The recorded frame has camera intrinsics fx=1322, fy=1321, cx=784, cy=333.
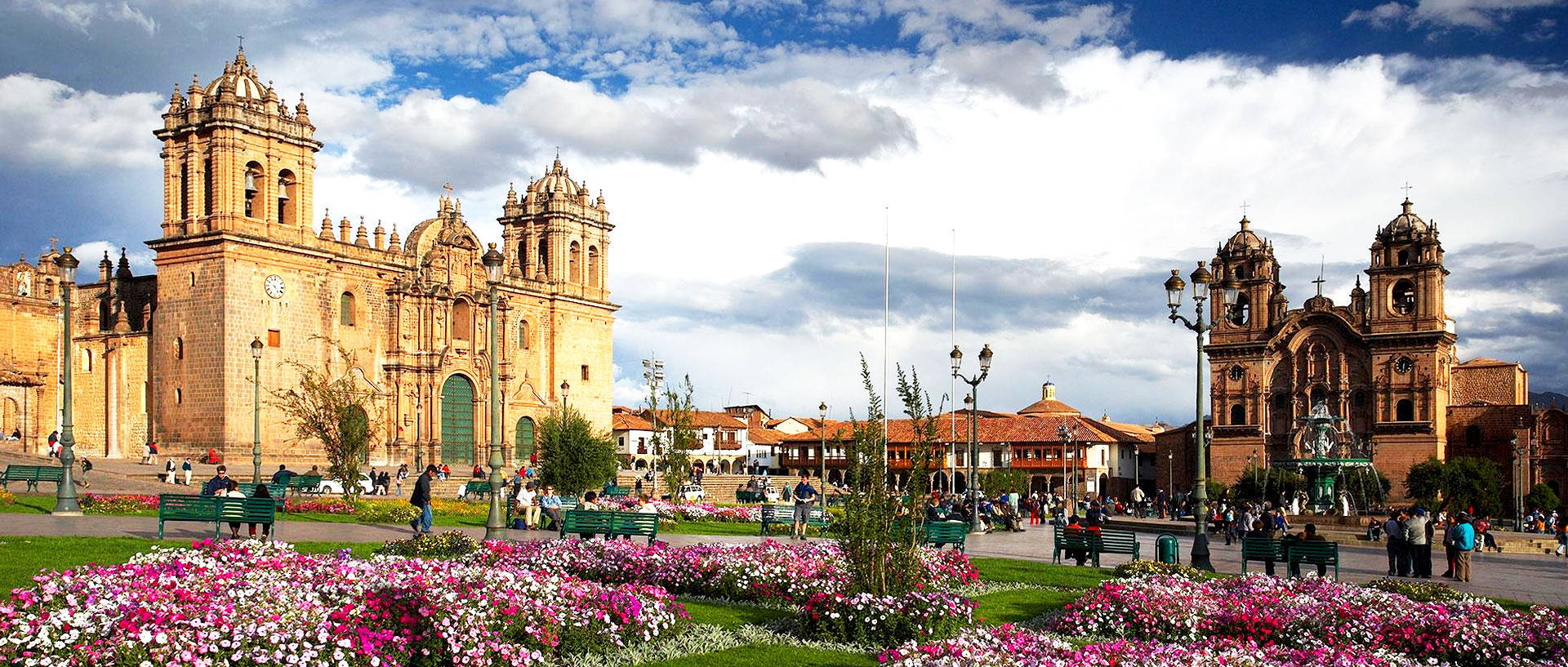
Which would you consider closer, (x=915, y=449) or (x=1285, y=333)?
(x=915, y=449)

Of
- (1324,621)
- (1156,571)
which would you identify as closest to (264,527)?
(1156,571)

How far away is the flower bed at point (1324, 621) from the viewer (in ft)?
39.4

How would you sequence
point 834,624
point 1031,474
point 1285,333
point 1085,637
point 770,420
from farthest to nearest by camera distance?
1. point 770,420
2. point 1031,474
3. point 1285,333
4. point 1085,637
5. point 834,624

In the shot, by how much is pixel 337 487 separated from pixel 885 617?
3146cm

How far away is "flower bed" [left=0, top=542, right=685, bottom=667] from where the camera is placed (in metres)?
9.05

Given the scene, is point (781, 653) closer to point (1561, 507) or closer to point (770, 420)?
point (1561, 507)

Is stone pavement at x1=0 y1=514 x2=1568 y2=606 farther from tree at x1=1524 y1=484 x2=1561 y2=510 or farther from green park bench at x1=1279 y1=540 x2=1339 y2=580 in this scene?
tree at x1=1524 y1=484 x2=1561 y2=510

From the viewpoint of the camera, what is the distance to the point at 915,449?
12.9 m

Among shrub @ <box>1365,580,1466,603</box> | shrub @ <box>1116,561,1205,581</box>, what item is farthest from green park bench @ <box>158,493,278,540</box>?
shrub @ <box>1365,580,1466,603</box>

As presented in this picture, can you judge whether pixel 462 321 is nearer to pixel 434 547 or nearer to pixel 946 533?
pixel 946 533

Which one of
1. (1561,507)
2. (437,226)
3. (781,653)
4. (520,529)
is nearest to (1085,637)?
(781,653)

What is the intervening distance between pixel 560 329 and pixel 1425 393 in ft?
151

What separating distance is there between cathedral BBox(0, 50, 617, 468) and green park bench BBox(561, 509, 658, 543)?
89.0 ft

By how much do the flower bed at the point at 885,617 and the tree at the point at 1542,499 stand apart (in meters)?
63.3
